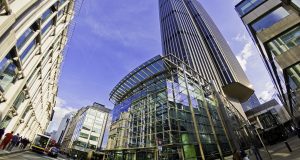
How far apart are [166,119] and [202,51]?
143 ft

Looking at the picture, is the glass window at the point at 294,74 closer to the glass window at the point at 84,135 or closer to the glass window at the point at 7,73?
the glass window at the point at 7,73

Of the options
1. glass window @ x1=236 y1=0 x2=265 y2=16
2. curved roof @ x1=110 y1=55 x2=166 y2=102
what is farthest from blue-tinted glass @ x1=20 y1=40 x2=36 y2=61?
glass window @ x1=236 y1=0 x2=265 y2=16

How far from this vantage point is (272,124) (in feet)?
125

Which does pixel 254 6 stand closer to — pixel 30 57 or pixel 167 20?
pixel 30 57

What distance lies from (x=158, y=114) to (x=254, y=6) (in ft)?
50.3

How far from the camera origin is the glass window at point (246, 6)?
14.7 m

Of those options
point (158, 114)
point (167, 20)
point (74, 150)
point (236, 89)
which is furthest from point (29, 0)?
point (167, 20)

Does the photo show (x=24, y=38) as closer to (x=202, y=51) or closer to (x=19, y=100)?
(x=19, y=100)

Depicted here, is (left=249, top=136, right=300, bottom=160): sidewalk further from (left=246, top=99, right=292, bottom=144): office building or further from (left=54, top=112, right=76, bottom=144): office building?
(left=54, top=112, right=76, bottom=144): office building

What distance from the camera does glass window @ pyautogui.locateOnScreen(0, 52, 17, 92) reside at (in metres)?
10.6

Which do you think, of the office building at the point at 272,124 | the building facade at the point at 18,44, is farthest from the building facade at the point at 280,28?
the office building at the point at 272,124

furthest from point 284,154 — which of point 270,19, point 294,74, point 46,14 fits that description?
point 46,14

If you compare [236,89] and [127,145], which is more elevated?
[236,89]

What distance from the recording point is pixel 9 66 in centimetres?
1128
